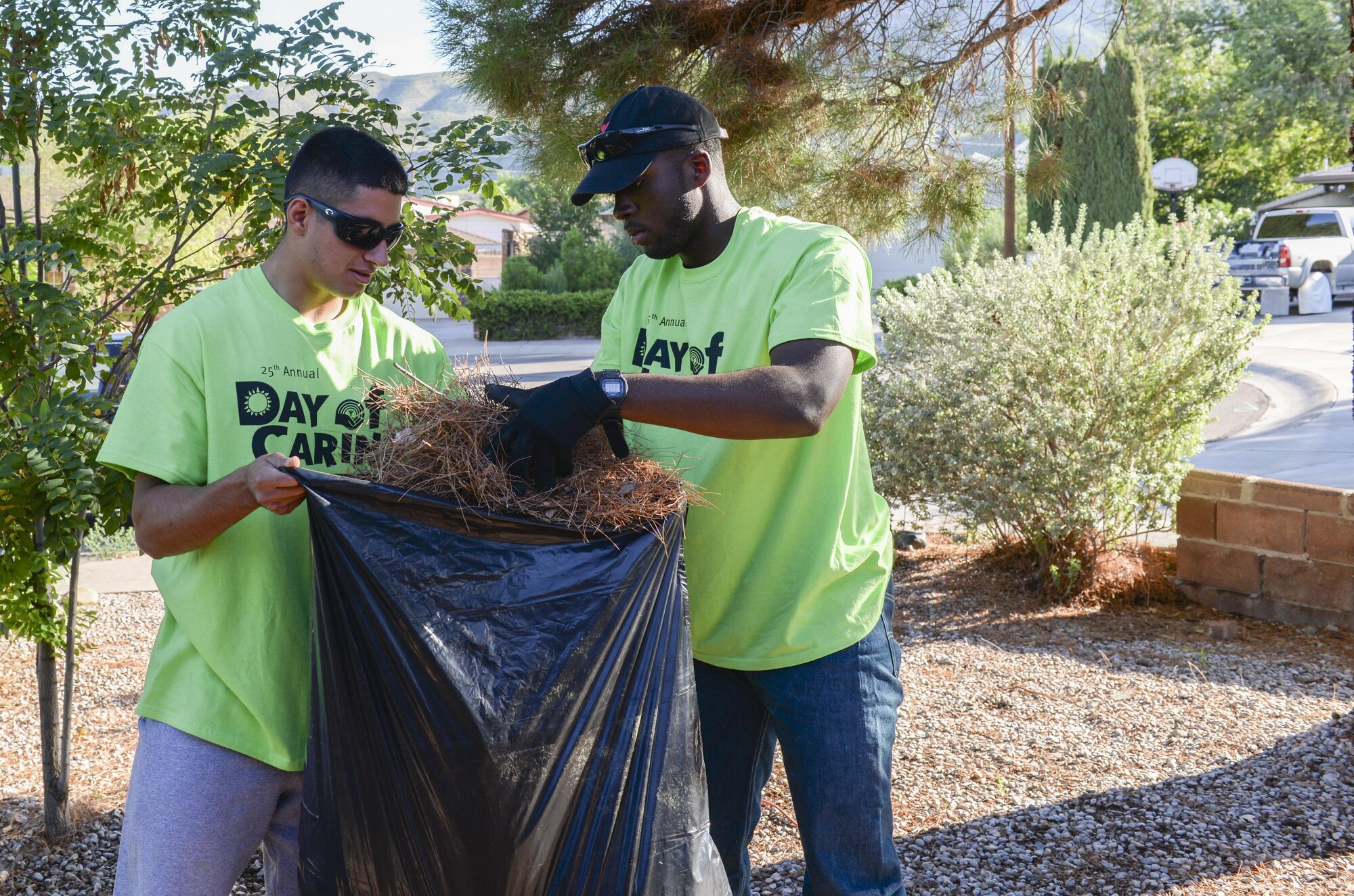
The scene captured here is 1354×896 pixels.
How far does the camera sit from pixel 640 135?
1.86 meters

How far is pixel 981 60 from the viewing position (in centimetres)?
431

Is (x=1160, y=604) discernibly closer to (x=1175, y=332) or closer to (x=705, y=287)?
(x=1175, y=332)

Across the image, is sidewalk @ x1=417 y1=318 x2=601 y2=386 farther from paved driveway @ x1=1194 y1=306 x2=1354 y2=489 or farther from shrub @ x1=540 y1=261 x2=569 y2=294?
paved driveway @ x1=1194 y1=306 x2=1354 y2=489

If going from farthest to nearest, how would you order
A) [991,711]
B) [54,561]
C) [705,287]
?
[991,711], [54,561], [705,287]

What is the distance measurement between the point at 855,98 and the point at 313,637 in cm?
319

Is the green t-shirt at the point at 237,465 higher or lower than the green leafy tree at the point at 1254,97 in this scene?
lower

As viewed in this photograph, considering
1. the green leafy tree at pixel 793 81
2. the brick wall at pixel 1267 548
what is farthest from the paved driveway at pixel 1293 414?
the green leafy tree at pixel 793 81

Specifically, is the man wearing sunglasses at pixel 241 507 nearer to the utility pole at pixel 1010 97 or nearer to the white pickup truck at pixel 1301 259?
the utility pole at pixel 1010 97

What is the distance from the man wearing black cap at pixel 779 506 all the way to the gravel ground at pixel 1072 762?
3.90 ft

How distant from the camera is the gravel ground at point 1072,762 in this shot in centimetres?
295

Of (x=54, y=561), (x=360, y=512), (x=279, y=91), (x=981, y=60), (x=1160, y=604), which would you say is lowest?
(x=1160, y=604)

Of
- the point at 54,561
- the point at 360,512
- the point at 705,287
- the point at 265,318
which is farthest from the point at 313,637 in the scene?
the point at 54,561

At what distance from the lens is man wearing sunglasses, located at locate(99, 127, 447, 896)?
5.43 feet

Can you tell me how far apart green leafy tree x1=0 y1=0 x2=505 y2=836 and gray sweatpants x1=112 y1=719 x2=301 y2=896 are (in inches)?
36.8
